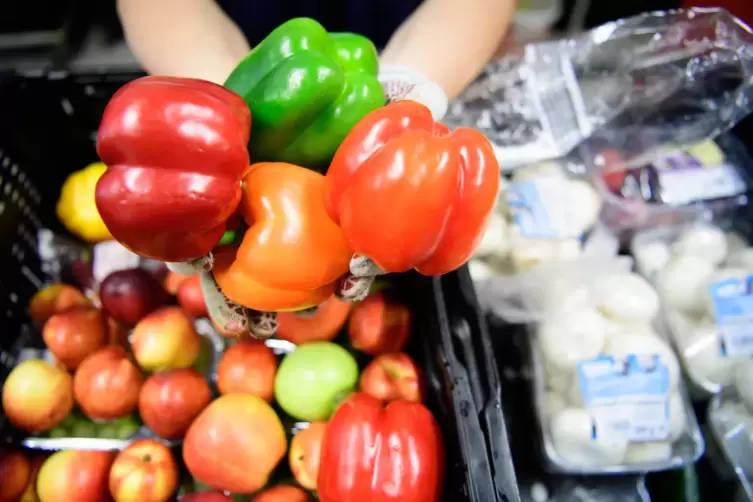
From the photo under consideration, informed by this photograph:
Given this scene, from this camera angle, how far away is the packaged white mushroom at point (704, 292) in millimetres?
819

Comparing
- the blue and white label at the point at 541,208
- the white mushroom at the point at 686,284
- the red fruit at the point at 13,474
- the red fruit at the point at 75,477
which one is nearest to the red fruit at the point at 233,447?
the red fruit at the point at 75,477

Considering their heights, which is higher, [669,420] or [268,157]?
[268,157]

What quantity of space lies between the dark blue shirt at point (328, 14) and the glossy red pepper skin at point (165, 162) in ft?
2.14

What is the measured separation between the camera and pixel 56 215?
985 millimetres

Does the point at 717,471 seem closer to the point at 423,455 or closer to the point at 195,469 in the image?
the point at 423,455

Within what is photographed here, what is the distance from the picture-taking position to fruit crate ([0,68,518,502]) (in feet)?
2.13

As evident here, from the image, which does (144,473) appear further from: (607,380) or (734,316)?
(734,316)

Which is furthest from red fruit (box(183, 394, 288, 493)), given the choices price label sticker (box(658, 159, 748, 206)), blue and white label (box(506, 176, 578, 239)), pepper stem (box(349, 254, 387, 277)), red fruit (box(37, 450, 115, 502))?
price label sticker (box(658, 159, 748, 206))

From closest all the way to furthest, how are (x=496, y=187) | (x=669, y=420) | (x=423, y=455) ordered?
(x=496, y=187), (x=423, y=455), (x=669, y=420)

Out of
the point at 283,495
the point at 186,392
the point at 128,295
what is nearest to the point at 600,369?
the point at 283,495

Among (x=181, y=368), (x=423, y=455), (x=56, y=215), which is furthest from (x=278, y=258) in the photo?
(x=56, y=215)

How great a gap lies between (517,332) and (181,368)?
49 centimetres

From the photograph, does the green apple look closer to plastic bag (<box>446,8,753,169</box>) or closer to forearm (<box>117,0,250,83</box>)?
forearm (<box>117,0,250,83</box>)

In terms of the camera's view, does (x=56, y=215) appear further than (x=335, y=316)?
Yes
